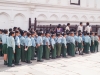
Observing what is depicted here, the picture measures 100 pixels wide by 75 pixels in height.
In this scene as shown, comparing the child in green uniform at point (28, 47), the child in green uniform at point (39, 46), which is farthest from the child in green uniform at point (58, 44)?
the child in green uniform at point (28, 47)

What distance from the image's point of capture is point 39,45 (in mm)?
8453

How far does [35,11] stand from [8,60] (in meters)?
7.69

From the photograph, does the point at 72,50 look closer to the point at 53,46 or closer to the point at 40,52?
the point at 53,46

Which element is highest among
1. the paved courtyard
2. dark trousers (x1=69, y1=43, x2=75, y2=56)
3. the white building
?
the white building

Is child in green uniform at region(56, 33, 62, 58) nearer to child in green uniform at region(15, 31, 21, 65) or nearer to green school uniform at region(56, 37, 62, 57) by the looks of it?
green school uniform at region(56, 37, 62, 57)

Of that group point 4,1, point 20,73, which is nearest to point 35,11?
point 4,1

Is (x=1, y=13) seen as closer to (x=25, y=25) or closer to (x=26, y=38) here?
(x=25, y=25)

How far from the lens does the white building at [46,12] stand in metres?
13.4

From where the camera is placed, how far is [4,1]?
42.4 feet

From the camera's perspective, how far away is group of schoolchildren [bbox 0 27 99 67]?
25.0 feet

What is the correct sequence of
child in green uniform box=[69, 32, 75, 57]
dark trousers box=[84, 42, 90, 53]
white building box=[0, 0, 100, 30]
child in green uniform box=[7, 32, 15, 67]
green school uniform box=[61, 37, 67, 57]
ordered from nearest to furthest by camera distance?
child in green uniform box=[7, 32, 15, 67], green school uniform box=[61, 37, 67, 57], child in green uniform box=[69, 32, 75, 57], dark trousers box=[84, 42, 90, 53], white building box=[0, 0, 100, 30]

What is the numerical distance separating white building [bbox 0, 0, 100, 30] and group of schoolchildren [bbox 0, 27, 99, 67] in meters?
4.39

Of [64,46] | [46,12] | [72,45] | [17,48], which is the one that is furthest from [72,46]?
[46,12]

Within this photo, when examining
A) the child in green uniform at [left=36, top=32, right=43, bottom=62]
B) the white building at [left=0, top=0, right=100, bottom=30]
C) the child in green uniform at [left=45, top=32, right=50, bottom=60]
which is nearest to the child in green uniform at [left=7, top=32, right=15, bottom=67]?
the child in green uniform at [left=36, top=32, right=43, bottom=62]
